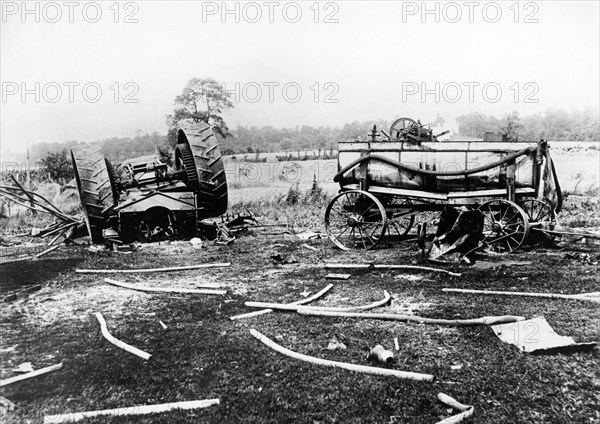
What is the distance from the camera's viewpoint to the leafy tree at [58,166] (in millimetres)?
19641

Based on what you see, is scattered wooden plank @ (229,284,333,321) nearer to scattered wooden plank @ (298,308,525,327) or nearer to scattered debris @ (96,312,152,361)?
scattered wooden plank @ (298,308,525,327)

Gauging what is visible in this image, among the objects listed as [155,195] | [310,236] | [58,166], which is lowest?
[310,236]

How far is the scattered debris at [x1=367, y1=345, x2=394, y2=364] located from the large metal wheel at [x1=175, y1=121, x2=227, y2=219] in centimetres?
681

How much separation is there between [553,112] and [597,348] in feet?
44.2

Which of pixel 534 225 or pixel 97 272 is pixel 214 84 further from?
pixel 534 225

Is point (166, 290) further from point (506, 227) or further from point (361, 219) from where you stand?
point (506, 227)

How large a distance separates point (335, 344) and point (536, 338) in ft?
6.65

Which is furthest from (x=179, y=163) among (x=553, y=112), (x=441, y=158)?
(x=553, y=112)

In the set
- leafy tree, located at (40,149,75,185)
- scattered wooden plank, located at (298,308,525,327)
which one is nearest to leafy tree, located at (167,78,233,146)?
leafy tree, located at (40,149,75,185)

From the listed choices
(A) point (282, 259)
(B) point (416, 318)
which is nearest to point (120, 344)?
(B) point (416, 318)

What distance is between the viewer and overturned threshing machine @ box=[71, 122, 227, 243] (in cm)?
997

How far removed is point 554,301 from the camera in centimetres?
594

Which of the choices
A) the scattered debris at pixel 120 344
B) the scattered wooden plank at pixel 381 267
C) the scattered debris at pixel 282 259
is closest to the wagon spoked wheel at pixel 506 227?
the scattered wooden plank at pixel 381 267

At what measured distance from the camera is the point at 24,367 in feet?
14.6
